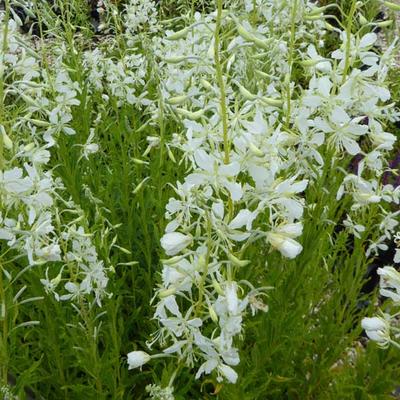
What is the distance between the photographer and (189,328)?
183 cm

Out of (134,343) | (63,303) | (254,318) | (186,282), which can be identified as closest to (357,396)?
(254,318)

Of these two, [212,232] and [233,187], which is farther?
[212,232]

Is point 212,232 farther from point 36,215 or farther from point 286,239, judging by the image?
point 36,215

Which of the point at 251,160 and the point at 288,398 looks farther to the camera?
the point at 288,398

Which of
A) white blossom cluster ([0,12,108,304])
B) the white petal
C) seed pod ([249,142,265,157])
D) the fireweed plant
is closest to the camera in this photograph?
seed pod ([249,142,265,157])

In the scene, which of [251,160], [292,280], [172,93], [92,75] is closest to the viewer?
[251,160]

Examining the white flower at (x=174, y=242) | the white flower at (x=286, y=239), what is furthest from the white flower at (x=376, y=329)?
the white flower at (x=174, y=242)

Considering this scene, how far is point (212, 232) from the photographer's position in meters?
1.79

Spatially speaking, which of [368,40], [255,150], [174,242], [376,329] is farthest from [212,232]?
[368,40]

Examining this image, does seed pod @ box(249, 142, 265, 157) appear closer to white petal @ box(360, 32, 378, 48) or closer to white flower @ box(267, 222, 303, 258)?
white flower @ box(267, 222, 303, 258)

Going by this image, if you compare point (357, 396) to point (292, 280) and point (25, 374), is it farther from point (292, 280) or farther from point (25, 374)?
point (25, 374)

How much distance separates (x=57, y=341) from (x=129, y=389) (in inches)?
18.3

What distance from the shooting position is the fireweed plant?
5.63 feet

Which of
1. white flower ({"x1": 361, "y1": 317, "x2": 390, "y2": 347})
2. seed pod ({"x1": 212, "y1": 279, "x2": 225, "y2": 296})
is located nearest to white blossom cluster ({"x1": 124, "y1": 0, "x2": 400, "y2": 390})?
seed pod ({"x1": 212, "y1": 279, "x2": 225, "y2": 296})
